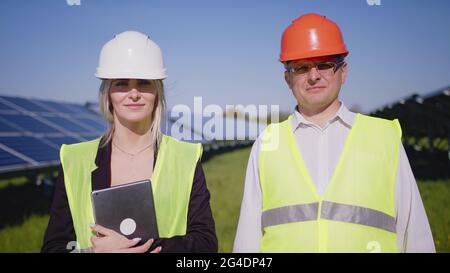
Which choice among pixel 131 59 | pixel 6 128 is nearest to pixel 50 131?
pixel 6 128

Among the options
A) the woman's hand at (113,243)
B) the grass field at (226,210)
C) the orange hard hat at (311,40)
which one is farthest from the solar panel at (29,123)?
the orange hard hat at (311,40)

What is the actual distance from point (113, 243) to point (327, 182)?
3.78 feet

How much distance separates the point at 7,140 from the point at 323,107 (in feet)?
9.46

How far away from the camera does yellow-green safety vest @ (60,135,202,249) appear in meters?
2.07

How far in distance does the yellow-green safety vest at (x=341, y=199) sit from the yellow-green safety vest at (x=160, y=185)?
16.4 inches

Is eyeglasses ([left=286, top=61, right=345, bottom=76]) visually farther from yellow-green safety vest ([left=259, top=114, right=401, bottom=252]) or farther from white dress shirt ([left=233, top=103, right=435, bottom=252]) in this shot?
yellow-green safety vest ([left=259, top=114, right=401, bottom=252])

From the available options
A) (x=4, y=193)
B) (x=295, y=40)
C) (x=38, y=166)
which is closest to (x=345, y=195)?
(x=295, y=40)

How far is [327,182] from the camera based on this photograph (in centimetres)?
204

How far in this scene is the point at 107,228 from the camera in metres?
2.11

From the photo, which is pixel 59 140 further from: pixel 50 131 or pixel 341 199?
pixel 341 199

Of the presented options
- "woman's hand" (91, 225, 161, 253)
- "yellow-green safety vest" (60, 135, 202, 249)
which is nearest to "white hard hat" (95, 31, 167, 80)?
"yellow-green safety vest" (60, 135, 202, 249)

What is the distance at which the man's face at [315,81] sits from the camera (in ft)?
6.80

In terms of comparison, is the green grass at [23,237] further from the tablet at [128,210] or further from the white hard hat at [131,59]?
the white hard hat at [131,59]
